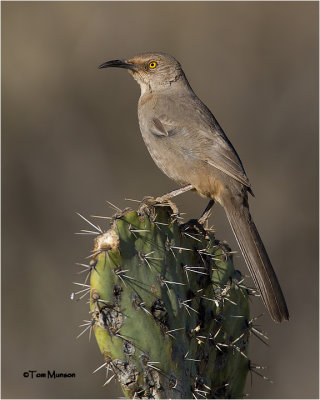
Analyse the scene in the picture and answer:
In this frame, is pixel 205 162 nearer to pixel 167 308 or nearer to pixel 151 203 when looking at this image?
pixel 151 203

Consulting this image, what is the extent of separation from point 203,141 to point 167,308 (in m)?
1.81

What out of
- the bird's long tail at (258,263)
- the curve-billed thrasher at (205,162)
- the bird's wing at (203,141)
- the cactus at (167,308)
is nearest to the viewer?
the cactus at (167,308)

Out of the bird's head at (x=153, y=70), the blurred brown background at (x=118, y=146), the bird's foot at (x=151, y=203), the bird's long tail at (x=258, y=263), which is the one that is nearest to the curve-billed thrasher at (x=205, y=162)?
the bird's long tail at (x=258, y=263)

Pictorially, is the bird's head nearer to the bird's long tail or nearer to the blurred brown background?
the bird's long tail

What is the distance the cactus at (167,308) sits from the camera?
3195mm

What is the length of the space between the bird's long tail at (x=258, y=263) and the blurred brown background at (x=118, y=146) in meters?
3.44

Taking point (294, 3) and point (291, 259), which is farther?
point (294, 3)

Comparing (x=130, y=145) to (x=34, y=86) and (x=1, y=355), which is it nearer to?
(x=34, y=86)

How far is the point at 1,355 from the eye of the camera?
755 cm

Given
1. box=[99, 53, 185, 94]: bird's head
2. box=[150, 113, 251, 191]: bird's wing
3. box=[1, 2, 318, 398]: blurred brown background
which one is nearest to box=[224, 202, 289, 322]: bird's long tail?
box=[150, 113, 251, 191]: bird's wing

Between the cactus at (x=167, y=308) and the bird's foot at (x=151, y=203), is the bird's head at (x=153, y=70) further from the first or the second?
the cactus at (x=167, y=308)

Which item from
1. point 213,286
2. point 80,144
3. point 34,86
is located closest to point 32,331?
point 80,144

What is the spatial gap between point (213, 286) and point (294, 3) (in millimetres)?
6410

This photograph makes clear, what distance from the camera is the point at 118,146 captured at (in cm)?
864
